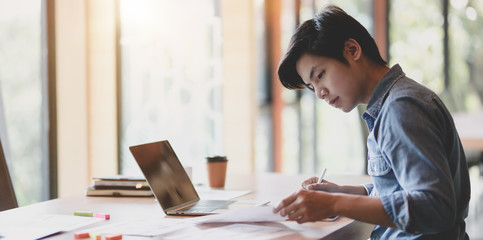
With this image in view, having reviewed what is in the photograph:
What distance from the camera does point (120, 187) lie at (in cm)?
187

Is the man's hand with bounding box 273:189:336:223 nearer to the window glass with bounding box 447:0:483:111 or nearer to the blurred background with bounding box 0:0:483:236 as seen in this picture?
the blurred background with bounding box 0:0:483:236

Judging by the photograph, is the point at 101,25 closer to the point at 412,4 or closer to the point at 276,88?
the point at 276,88

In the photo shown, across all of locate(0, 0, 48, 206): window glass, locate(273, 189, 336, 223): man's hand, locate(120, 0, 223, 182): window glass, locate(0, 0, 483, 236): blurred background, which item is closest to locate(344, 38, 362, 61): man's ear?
locate(273, 189, 336, 223): man's hand

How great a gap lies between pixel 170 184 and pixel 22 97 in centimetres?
199

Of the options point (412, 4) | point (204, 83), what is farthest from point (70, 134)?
point (412, 4)

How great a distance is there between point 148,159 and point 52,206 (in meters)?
0.32

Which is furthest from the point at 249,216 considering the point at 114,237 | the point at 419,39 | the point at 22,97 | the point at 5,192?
the point at 419,39

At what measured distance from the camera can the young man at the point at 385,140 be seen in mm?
1117

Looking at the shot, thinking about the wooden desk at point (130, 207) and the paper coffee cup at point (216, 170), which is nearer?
the wooden desk at point (130, 207)

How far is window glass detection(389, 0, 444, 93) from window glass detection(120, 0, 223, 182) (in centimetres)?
168

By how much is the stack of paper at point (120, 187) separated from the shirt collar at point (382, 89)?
80 cm

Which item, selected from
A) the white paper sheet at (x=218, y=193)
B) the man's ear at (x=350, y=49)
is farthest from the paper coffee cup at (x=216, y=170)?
the man's ear at (x=350, y=49)

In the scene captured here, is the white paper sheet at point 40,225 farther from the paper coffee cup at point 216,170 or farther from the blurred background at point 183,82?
the blurred background at point 183,82

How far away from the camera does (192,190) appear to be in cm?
174
